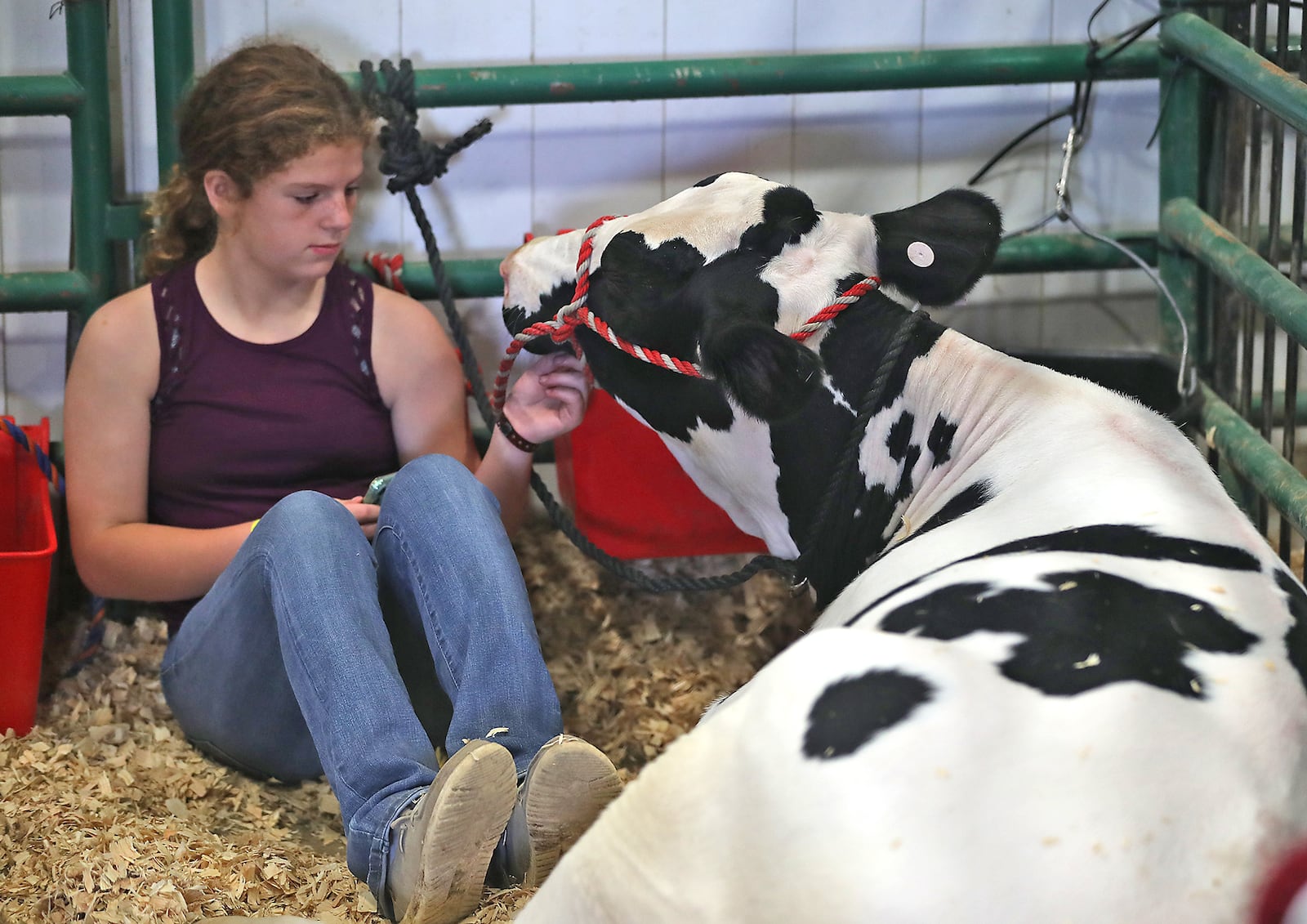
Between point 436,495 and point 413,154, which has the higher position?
point 413,154

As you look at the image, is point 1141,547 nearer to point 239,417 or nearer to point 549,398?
point 549,398

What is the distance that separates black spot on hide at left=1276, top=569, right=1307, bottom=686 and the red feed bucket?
164 centimetres

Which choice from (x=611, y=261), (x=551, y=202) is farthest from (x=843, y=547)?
(x=551, y=202)

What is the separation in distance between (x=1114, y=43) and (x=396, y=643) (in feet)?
5.74

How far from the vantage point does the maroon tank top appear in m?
2.01

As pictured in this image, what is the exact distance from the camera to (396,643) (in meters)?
1.88

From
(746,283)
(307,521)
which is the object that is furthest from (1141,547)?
(307,521)

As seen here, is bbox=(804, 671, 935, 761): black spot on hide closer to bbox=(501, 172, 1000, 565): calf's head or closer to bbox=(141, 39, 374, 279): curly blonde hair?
bbox=(501, 172, 1000, 565): calf's head

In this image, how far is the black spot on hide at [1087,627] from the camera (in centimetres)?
105

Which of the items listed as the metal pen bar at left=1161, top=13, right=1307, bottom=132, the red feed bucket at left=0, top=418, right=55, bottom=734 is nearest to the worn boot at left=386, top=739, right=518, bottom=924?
the red feed bucket at left=0, top=418, right=55, bottom=734

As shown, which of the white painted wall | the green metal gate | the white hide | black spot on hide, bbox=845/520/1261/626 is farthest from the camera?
the white painted wall

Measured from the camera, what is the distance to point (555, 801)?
138cm

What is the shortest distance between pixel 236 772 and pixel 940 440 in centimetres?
116

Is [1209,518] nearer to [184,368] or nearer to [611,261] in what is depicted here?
[611,261]
